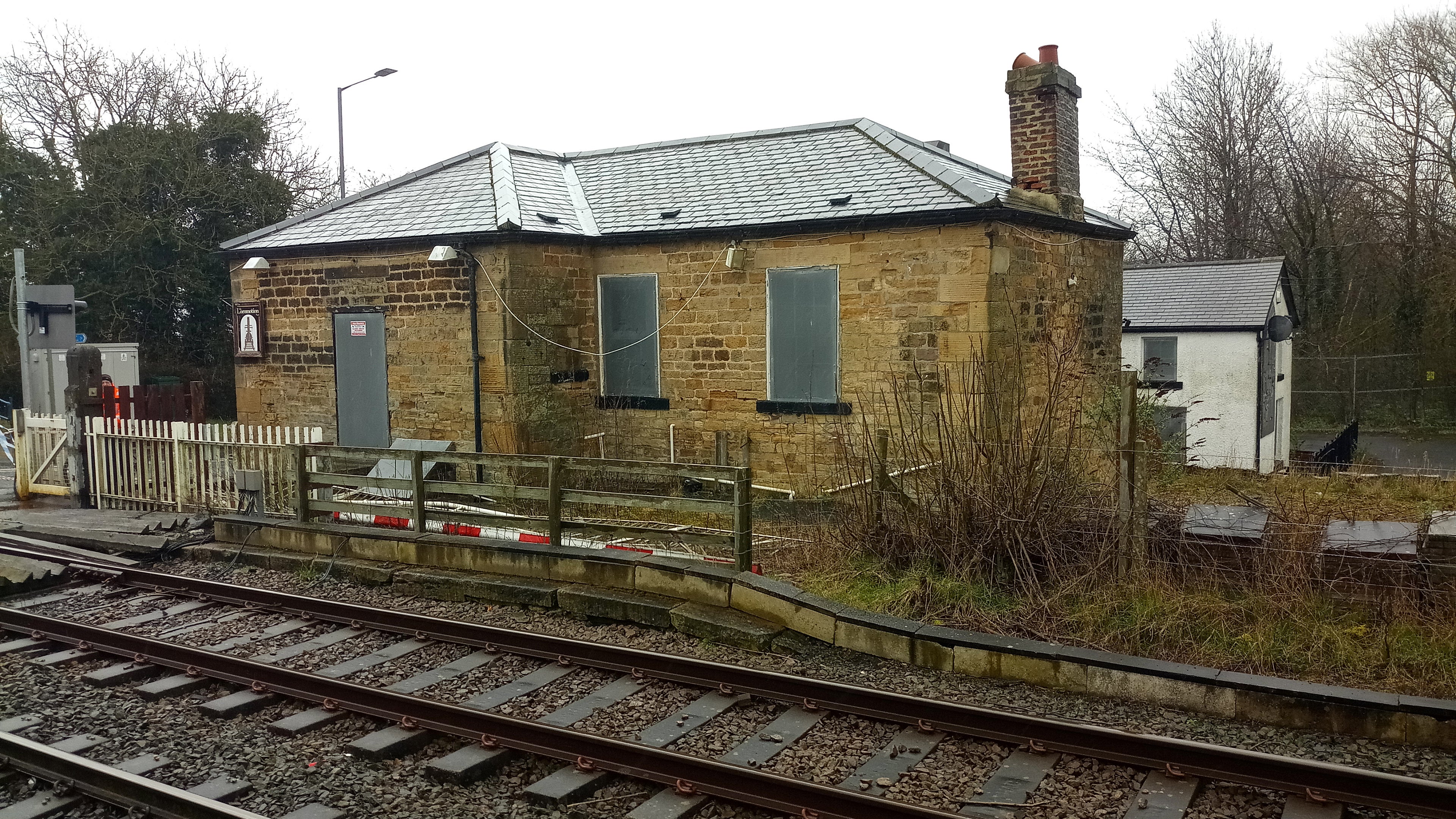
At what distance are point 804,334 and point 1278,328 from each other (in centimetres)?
1393

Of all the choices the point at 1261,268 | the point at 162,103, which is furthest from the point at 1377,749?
the point at 162,103

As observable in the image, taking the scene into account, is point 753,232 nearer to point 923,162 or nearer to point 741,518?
point 923,162

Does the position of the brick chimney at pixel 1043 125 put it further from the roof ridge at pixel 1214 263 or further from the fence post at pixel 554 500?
the roof ridge at pixel 1214 263

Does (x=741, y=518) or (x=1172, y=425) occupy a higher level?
(x=741, y=518)

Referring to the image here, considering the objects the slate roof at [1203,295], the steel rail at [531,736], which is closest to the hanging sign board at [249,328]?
the steel rail at [531,736]

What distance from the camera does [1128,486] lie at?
26.0 feet

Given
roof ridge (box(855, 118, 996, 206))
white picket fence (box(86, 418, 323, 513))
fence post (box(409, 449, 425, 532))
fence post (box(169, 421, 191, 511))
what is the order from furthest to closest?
fence post (box(169, 421, 191, 511)) → roof ridge (box(855, 118, 996, 206)) → white picket fence (box(86, 418, 323, 513)) → fence post (box(409, 449, 425, 532))

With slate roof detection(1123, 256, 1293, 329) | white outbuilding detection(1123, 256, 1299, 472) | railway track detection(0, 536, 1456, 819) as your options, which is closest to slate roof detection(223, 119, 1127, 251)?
railway track detection(0, 536, 1456, 819)

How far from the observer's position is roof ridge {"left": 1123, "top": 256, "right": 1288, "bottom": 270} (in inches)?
974

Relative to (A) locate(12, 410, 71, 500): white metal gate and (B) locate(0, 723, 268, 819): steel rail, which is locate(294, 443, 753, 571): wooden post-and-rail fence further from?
(B) locate(0, 723, 268, 819): steel rail

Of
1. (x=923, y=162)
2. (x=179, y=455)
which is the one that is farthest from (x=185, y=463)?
(x=923, y=162)

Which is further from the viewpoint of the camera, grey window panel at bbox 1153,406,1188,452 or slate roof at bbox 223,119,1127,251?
grey window panel at bbox 1153,406,1188,452

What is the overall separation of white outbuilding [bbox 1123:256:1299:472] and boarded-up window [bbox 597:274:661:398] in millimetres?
10807

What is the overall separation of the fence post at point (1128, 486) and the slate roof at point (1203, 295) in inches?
622
